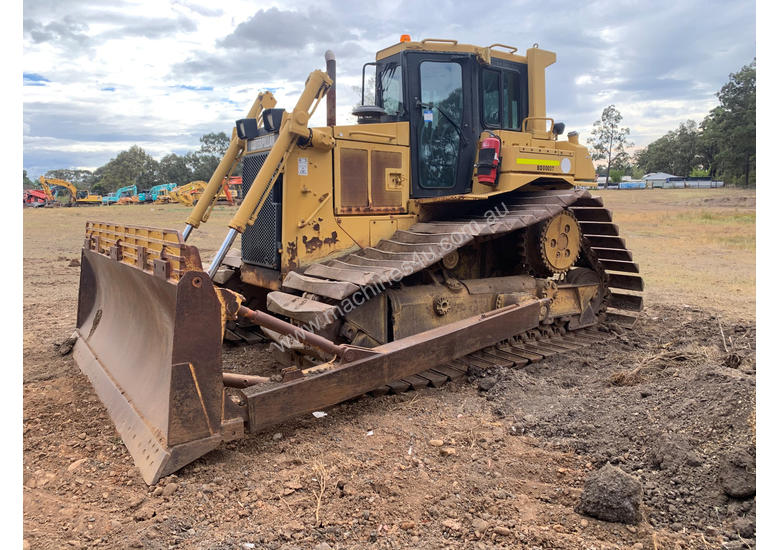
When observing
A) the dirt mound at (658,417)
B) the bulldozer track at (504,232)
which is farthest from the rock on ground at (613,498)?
the bulldozer track at (504,232)

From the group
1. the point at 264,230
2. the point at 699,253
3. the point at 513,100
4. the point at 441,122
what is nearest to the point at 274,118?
the point at 264,230

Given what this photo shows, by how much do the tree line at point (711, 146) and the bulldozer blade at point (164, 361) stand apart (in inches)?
732

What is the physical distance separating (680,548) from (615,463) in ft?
2.79

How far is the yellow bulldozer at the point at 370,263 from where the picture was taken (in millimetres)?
3734

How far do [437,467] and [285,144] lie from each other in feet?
10.4

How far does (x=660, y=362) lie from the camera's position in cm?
534

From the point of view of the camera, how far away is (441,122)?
6.19 meters

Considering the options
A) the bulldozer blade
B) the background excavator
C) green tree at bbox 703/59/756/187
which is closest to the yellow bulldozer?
the bulldozer blade

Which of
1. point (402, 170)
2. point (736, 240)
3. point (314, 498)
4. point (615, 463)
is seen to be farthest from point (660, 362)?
point (736, 240)

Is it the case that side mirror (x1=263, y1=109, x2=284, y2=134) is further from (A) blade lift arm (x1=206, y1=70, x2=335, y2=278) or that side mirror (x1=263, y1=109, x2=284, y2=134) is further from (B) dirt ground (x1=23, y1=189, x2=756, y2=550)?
(B) dirt ground (x1=23, y1=189, x2=756, y2=550)

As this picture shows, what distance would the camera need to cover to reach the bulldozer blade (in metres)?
3.42

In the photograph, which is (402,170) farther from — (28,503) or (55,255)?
(55,255)

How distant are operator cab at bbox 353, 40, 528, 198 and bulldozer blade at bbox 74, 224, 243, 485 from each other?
116 inches

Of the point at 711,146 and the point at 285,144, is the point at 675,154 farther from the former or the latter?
the point at 285,144
